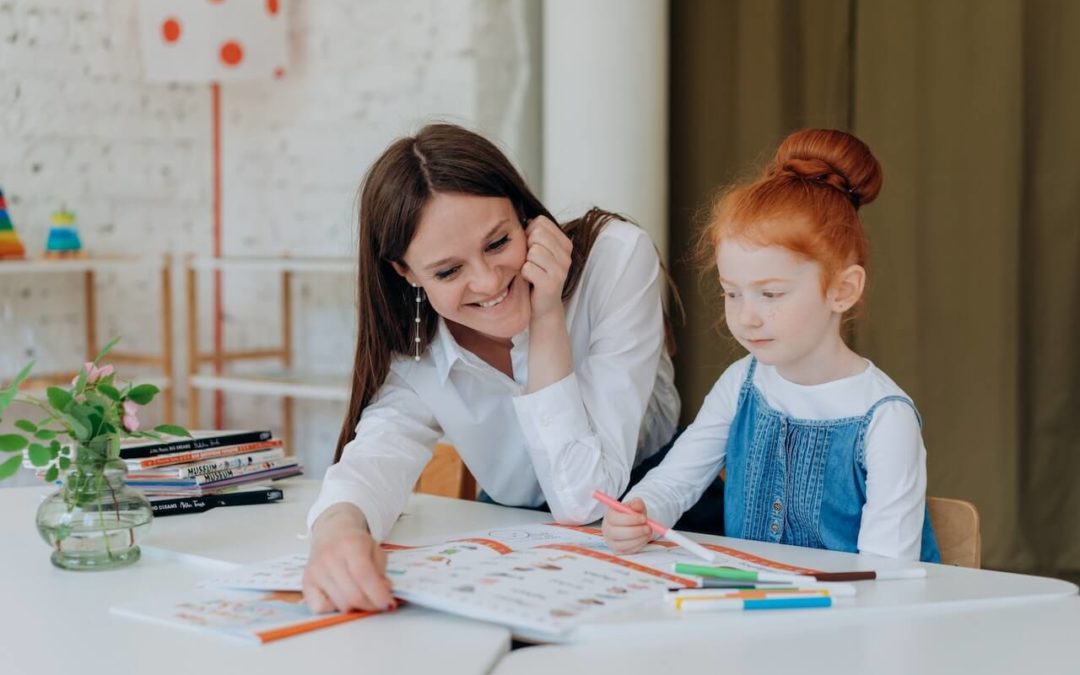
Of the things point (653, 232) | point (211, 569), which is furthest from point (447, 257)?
point (653, 232)

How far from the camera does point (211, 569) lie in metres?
1.31

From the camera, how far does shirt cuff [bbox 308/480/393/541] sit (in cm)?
136

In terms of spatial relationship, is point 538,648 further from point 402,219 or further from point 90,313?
point 90,313

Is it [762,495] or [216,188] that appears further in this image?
[216,188]

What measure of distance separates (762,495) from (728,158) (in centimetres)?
195

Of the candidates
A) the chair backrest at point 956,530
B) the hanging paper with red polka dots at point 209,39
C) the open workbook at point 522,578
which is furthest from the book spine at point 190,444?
the hanging paper with red polka dots at point 209,39

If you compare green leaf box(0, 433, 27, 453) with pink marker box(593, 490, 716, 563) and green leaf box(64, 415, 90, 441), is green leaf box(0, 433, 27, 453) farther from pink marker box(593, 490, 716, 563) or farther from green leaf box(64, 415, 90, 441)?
pink marker box(593, 490, 716, 563)

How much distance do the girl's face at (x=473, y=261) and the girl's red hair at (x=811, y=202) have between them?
0.89 feet

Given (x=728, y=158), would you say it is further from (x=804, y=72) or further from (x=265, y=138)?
(x=265, y=138)

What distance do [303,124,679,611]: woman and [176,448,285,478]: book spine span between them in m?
0.16

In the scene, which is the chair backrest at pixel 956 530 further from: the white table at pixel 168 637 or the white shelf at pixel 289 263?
the white shelf at pixel 289 263

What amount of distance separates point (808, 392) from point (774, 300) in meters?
0.15

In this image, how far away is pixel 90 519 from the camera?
1297 millimetres

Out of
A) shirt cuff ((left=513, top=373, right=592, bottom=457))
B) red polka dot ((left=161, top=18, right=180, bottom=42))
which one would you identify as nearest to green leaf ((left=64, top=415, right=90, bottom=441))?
shirt cuff ((left=513, top=373, right=592, bottom=457))
